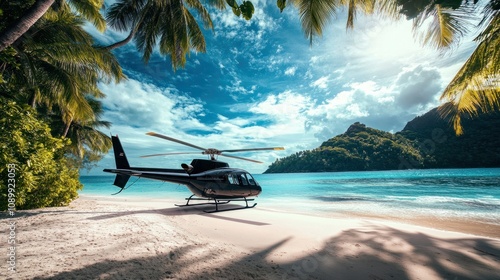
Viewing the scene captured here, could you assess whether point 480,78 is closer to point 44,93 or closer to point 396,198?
point 396,198

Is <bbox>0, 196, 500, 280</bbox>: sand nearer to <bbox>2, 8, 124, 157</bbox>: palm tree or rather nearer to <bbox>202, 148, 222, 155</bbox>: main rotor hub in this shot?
<bbox>202, 148, 222, 155</bbox>: main rotor hub

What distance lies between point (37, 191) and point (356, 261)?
29.0 feet

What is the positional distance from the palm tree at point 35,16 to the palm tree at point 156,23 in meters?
0.79

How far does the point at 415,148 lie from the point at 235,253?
258ft

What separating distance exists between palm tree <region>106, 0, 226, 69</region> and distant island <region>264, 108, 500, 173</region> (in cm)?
5134

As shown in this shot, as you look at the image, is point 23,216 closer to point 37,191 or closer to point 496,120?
point 37,191

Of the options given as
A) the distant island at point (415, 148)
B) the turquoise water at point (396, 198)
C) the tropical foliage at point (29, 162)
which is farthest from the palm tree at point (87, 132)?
the distant island at point (415, 148)

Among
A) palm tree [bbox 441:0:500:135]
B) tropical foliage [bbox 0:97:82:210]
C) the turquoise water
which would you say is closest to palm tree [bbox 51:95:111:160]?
the turquoise water

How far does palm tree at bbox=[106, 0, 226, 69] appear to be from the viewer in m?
9.31

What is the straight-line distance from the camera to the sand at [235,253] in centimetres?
242

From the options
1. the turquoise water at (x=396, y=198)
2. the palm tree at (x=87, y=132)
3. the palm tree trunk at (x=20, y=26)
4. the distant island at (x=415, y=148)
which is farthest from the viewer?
the distant island at (x=415, y=148)

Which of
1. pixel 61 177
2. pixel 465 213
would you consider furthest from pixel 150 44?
pixel 465 213

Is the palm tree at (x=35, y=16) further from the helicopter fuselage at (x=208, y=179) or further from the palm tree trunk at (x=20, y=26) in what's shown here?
the helicopter fuselage at (x=208, y=179)

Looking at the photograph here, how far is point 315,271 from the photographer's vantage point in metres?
2.64
